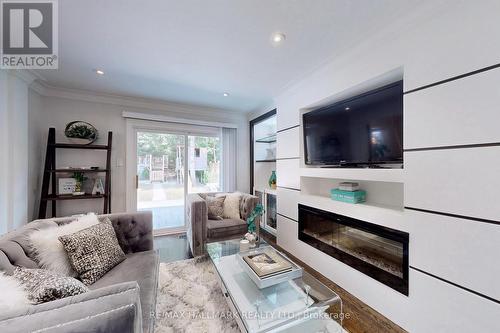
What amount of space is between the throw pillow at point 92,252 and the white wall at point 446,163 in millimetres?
2167

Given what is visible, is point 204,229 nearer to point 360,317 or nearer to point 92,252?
point 92,252

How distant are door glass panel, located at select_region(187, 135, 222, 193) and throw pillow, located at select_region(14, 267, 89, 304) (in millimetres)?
2989

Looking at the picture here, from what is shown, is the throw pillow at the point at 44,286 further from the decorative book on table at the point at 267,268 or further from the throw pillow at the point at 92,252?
the decorative book on table at the point at 267,268

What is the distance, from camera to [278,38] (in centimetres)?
178

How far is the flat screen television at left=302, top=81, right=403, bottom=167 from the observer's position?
167 cm

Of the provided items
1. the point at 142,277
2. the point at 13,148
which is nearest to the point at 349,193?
the point at 142,277

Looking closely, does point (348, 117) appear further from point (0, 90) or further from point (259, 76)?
point (0, 90)

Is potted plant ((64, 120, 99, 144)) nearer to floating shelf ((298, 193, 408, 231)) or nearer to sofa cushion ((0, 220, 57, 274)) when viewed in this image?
sofa cushion ((0, 220, 57, 274))

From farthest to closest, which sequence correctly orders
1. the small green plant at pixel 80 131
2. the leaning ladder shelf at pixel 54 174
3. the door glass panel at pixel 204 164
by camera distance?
the door glass panel at pixel 204 164, the small green plant at pixel 80 131, the leaning ladder shelf at pixel 54 174

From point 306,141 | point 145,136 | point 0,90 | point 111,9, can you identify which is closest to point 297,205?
point 306,141

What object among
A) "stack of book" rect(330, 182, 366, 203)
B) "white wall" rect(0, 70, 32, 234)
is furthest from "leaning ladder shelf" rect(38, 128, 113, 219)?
"stack of book" rect(330, 182, 366, 203)

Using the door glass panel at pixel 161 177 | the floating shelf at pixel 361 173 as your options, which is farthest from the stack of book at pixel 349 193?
the door glass panel at pixel 161 177

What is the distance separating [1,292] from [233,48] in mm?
2189

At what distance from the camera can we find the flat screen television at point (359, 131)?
1.67 meters
